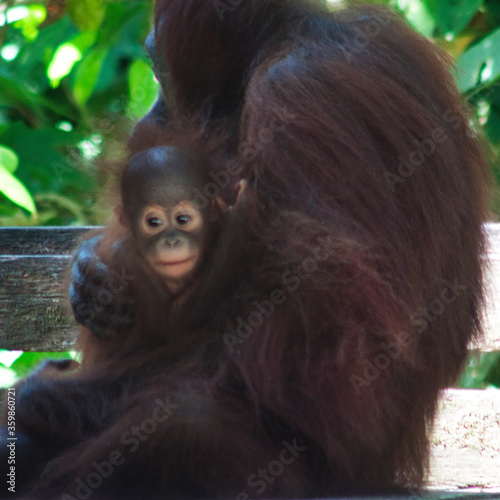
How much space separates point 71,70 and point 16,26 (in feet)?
1.60

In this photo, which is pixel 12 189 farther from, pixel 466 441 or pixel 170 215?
pixel 466 441

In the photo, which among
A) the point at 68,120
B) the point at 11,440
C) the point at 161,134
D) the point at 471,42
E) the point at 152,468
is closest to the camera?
the point at 152,468

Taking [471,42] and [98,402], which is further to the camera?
[471,42]

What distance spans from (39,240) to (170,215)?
64 cm

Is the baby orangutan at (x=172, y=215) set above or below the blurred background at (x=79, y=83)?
below

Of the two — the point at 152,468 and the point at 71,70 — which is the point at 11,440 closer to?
the point at 152,468

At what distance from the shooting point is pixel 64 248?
2.03m

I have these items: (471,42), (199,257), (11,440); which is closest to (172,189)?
(199,257)

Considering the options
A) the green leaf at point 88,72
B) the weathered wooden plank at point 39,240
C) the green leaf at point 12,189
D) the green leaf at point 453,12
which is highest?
the green leaf at point 88,72

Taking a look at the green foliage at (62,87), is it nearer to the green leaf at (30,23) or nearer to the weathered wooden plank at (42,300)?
the green leaf at (30,23)

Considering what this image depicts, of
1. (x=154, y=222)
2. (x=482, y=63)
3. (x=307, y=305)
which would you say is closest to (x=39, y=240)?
(x=154, y=222)

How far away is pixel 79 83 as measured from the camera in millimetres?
3611

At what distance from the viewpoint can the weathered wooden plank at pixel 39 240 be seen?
6.53 ft

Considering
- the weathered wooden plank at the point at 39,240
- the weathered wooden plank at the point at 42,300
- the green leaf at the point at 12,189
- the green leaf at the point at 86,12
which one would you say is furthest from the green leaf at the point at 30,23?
the weathered wooden plank at the point at 42,300
